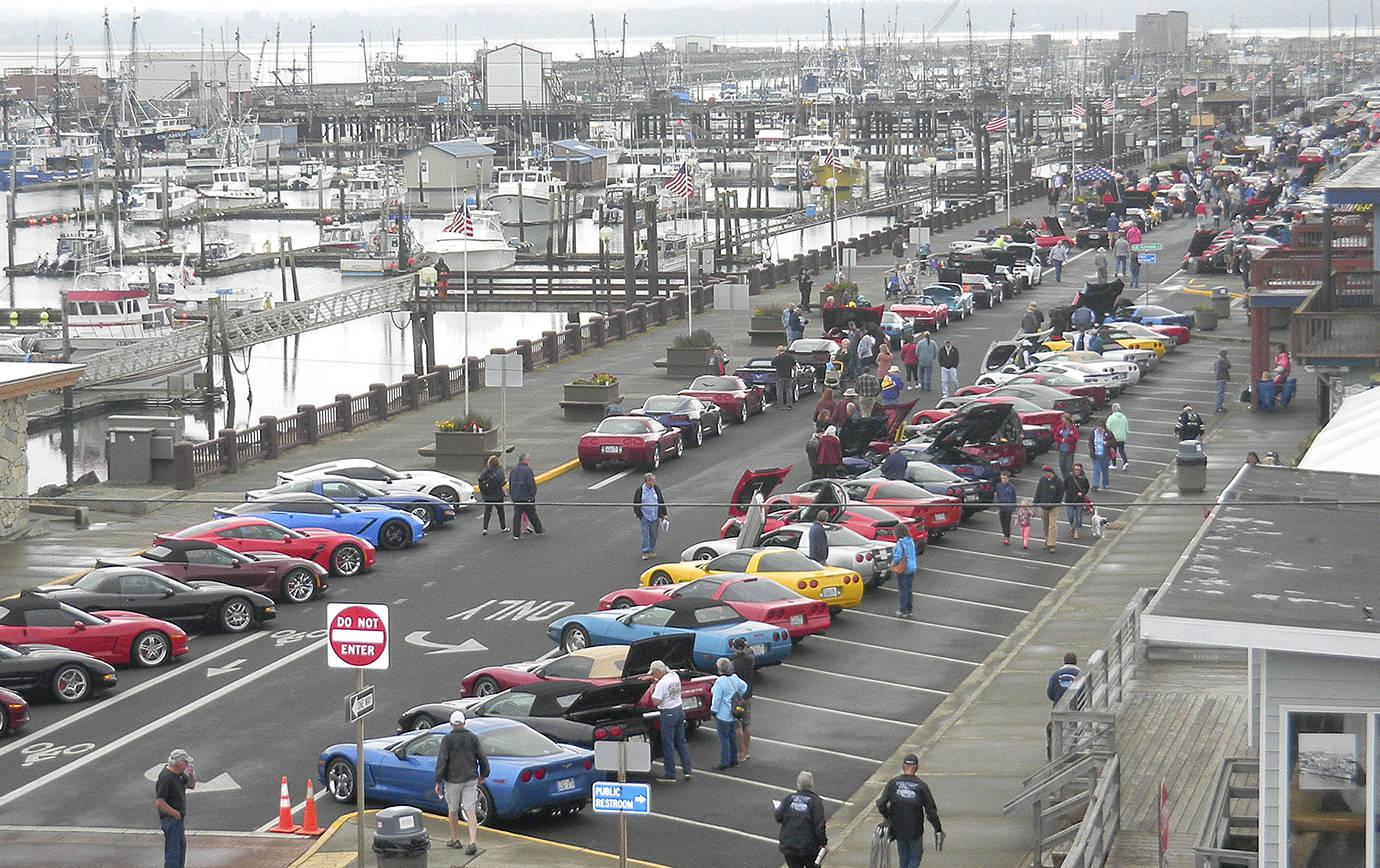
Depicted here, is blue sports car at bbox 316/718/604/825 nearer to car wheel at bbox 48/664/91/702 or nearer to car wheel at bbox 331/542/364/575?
car wheel at bbox 48/664/91/702

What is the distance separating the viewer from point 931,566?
35.3 metres

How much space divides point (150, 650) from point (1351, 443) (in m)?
17.3

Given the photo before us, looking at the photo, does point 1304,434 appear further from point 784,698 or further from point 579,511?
point 784,698

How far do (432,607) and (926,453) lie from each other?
12.2m

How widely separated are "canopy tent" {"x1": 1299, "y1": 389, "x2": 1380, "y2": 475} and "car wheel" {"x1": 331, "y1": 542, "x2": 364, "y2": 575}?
16761 mm

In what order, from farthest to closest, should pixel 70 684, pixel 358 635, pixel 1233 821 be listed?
pixel 70 684
pixel 358 635
pixel 1233 821

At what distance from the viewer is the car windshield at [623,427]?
43969 mm

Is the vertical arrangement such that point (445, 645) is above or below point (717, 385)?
below

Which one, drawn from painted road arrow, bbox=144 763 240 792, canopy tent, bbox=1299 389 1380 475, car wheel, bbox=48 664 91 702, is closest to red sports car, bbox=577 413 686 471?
car wheel, bbox=48 664 91 702

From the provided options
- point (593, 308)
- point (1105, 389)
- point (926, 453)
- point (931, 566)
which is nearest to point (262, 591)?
point (931, 566)

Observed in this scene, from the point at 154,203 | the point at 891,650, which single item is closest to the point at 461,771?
the point at 891,650

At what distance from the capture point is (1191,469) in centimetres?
3991

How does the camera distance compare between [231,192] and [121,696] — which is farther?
[231,192]

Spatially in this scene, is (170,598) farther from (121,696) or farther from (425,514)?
(425,514)
